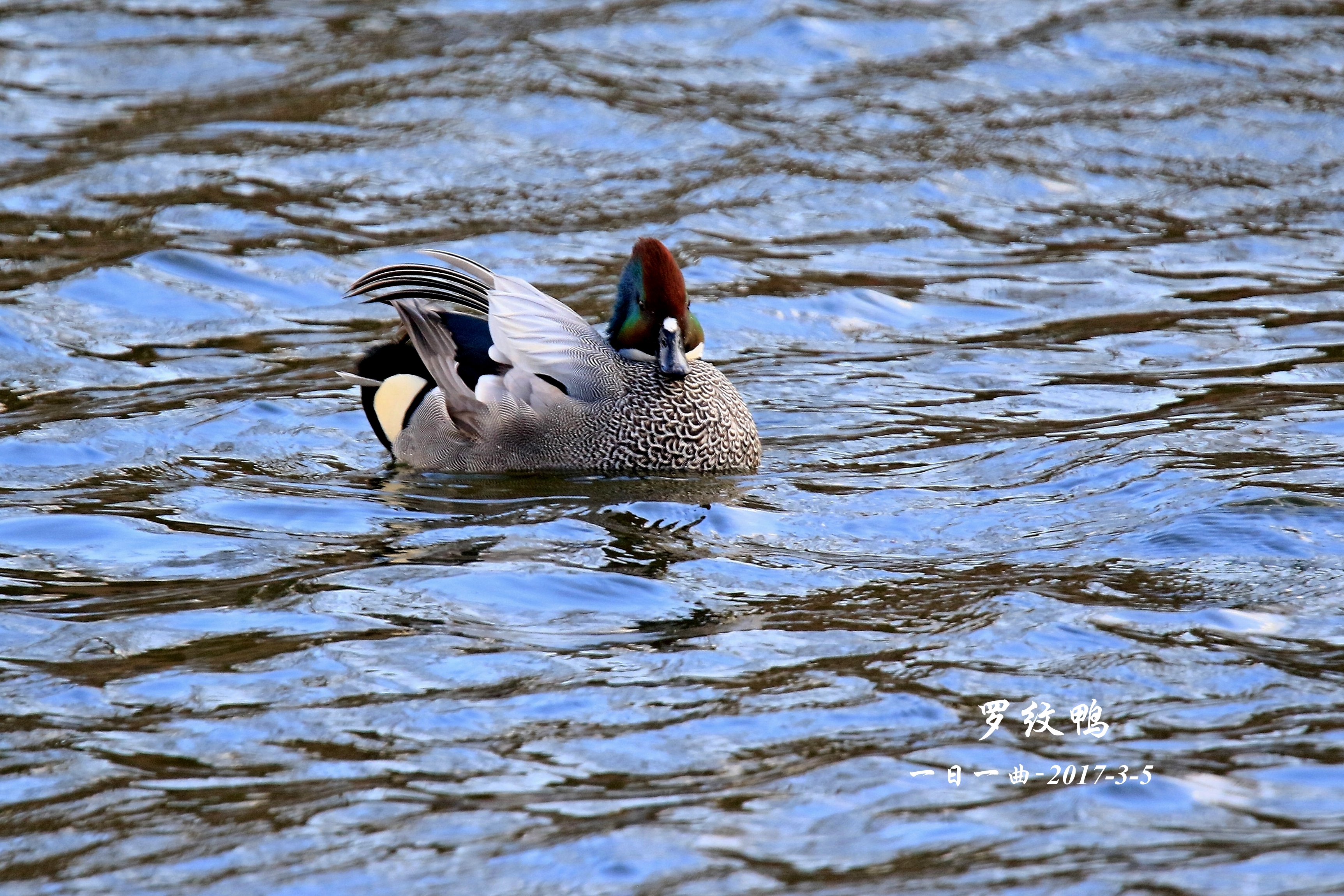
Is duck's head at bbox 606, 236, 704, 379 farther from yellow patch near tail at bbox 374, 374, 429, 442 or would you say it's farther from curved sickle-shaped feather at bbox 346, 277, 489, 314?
yellow patch near tail at bbox 374, 374, 429, 442

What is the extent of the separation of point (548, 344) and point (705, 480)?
0.92 metres

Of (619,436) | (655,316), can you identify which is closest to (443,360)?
(619,436)

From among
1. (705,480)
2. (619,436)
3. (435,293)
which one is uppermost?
(435,293)

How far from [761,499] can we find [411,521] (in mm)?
1464

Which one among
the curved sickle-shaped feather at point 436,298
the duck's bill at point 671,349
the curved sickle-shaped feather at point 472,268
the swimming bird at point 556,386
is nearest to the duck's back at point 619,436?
the swimming bird at point 556,386

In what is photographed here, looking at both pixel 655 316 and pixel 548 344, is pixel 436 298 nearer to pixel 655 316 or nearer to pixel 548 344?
pixel 548 344

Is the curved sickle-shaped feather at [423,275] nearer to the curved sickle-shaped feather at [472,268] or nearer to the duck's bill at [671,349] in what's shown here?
the curved sickle-shaped feather at [472,268]

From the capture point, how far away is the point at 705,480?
8.09 metres

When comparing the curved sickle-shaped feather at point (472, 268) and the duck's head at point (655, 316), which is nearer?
the duck's head at point (655, 316)

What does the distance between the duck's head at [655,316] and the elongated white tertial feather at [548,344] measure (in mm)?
130

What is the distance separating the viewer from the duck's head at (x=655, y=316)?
7.92m

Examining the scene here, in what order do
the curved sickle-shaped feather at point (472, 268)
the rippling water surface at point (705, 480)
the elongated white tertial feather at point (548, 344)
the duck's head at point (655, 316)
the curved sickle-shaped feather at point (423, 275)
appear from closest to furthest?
1. the rippling water surface at point (705, 480)
2. the duck's head at point (655, 316)
3. the elongated white tertial feather at point (548, 344)
4. the curved sickle-shaped feather at point (423, 275)
5. the curved sickle-shaped feather at point (472, 268)

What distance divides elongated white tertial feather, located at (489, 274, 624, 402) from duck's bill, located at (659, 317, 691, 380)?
0.24m

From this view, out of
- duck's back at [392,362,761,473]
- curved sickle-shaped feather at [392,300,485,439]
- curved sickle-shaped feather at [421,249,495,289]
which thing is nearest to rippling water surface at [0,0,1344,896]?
duck's back at [392,362,761,473]
